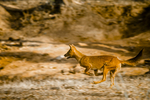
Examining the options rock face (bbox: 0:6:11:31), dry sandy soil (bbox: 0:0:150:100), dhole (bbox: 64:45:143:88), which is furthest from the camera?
rock face (bbox: 0:6:11:31)

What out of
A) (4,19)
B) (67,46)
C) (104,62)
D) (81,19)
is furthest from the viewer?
(4,19)

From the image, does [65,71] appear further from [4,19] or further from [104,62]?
[4,19]

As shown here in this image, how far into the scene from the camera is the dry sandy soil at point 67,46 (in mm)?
3811

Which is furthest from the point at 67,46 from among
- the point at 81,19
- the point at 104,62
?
the point at 104,62

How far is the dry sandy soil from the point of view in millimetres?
3811

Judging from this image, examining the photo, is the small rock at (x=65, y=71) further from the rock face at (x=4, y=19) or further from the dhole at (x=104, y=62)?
the rock face at (x=4, y=19)

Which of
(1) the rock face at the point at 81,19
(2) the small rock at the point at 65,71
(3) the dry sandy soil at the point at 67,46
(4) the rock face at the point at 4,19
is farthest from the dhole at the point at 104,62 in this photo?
(4) the rock face at the point at 4,19

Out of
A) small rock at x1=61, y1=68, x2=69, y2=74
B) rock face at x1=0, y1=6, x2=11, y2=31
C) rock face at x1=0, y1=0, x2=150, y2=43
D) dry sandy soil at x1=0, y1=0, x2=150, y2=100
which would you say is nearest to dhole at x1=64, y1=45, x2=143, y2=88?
dry sandy soil at x1=0, y1=0, x2=150, y2=100

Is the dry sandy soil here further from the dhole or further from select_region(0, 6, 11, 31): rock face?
the dhole

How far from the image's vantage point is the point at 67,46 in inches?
280

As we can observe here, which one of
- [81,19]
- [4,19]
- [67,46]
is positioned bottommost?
[67,46]

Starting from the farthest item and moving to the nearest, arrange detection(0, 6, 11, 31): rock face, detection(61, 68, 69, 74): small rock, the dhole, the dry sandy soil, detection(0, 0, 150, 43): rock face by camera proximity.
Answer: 1. detection(0, 6, 11, 31): rock face
2. detection(0, 0, 150, 43): rock face
3. detection(61, 68, 69, 74): small rock
4. the dry sandy soil
5. the dhole

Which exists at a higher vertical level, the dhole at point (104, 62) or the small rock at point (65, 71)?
the dhole at point (104, 62)

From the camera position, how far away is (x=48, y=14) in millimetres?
11359
